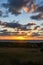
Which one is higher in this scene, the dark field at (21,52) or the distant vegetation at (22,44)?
the distant vegetation at (22,44)

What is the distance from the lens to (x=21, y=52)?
1035 cm

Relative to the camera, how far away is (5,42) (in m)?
9.48

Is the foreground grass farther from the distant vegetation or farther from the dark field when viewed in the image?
the distant vegetation

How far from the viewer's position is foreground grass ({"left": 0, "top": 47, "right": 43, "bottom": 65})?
28.7 ft

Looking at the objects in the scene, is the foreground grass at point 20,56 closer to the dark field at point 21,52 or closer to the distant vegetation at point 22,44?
the dark field at point 21,52

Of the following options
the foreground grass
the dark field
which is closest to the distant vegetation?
the dark field

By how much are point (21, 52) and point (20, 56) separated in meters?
0.52

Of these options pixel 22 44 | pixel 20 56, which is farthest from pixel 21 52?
pixel 22 44

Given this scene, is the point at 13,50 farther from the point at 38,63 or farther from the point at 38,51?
the point at 38,63

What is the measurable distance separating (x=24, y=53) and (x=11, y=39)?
4.11 ft

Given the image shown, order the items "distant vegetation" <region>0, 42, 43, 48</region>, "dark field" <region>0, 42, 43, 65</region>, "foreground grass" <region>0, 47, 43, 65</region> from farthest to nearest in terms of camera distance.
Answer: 1. "distant vegetation" <region>0, 42, 43, 48</region>
2. "dark field" <region>0, 42, 43, 65</region>
3. "foreground grass" <region>0, 47, 43, 65</region>

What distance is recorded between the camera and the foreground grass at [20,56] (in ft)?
28.7

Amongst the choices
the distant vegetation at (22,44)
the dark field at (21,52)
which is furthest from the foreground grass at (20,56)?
the distant vegetation at (22,44)

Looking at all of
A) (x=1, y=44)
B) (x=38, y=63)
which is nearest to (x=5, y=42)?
(x=1, y=44)
